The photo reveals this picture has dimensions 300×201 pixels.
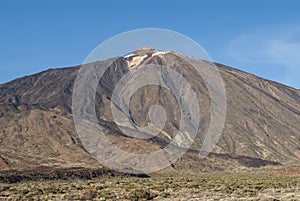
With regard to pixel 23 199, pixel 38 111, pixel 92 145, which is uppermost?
pixel 38 111

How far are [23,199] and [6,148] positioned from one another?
111 metres

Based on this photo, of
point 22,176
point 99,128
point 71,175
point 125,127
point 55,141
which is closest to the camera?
point 22,176

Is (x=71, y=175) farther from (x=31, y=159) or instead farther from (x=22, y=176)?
(x=31, y=159)

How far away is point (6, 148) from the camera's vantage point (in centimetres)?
14000

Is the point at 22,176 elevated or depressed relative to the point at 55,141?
depressed

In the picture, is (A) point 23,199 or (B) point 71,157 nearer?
(A) point 23,199

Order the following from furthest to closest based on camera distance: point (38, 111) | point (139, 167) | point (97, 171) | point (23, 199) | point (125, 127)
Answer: point (125, 127) → point (38, 111) → point (139, 167) → point (97, 171) → point (23, 199)

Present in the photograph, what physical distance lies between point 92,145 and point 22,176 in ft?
212

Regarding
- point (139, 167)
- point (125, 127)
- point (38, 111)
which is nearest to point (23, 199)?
point (139, 167)

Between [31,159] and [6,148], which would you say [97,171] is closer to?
[31,159]

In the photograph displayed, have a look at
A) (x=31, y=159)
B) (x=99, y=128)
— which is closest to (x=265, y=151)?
(x=99, y=128)

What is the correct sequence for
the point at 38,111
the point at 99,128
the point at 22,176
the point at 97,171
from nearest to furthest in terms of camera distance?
1. the point at 22,176
2. the point at 97,171
3. the point at 99,128
4. the point at 38,111

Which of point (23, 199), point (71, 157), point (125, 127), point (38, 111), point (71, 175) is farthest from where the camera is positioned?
point (125, 127)

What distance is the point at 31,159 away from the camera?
12681 cm
